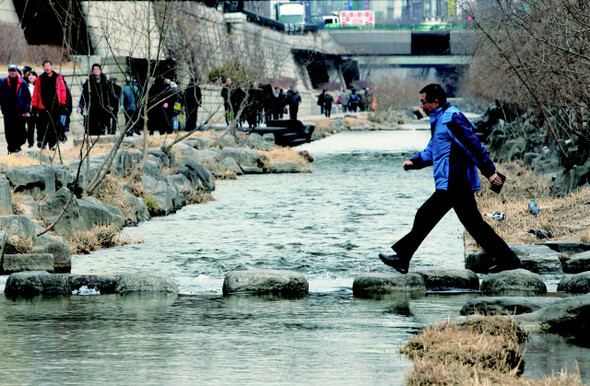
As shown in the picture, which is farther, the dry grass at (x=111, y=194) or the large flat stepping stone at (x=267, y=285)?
the dry grass at (x=111, y=194)

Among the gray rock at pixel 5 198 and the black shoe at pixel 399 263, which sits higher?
the gray rock at pixel 5 198

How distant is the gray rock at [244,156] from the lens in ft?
93.2

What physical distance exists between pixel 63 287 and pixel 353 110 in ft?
267

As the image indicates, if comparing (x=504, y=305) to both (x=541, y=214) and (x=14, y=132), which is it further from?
(x=14, y=132)

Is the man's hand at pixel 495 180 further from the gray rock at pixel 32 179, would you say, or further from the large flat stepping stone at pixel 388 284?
the gray rock at pixel 32 179

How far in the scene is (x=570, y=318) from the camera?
23.0 ft

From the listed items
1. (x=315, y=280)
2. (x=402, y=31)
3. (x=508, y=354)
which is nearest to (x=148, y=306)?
(x=315, y=280)

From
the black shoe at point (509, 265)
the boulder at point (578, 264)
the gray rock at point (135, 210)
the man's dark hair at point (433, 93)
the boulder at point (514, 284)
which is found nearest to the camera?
the boulder at point (514, 284)

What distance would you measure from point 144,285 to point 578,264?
14.9 feet

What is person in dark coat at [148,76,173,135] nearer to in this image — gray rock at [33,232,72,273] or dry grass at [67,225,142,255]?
dry grass at [67,225,142,255]

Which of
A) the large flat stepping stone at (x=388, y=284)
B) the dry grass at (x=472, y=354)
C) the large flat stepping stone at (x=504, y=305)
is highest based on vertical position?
the dry grass at (x=472, y=354)

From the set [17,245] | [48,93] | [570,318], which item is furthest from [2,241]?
[48,93]

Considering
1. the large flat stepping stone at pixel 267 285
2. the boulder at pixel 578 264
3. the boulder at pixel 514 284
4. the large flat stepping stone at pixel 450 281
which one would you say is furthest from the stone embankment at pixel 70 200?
the boulder at pixel 578 264

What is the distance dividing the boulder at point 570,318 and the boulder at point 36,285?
15.6ft
